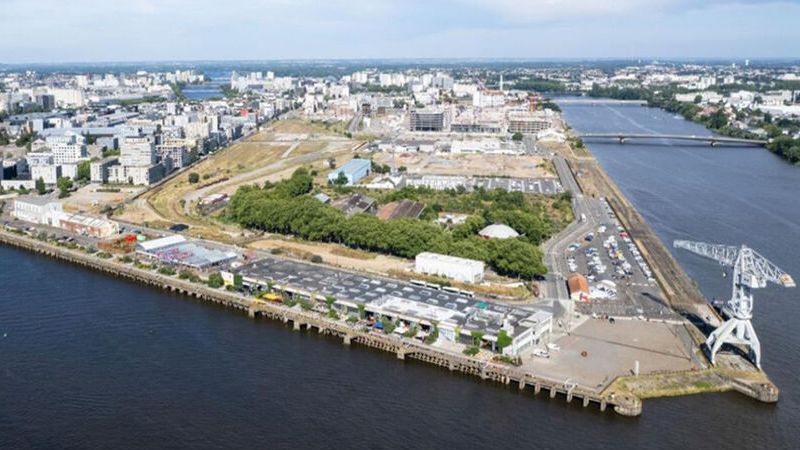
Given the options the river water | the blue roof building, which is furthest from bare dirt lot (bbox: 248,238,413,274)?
the blue roof building

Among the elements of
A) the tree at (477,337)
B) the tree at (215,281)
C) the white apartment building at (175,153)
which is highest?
the white apartment building at (175,153)

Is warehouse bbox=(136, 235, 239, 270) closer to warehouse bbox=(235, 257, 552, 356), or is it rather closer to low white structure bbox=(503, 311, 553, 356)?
warehouse bbox=(235, 257, 552, 356)

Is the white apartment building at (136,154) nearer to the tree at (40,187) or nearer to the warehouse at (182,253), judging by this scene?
the tree at (40,187)

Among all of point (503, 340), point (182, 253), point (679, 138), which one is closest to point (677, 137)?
point (679, 138)

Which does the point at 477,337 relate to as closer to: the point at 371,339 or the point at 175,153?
the point at 371,339

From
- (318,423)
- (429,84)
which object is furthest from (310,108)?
(318,423)

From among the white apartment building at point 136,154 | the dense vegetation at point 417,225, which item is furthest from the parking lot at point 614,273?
the white apartment building at point 136,154

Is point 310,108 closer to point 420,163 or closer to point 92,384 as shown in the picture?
point 420,163
